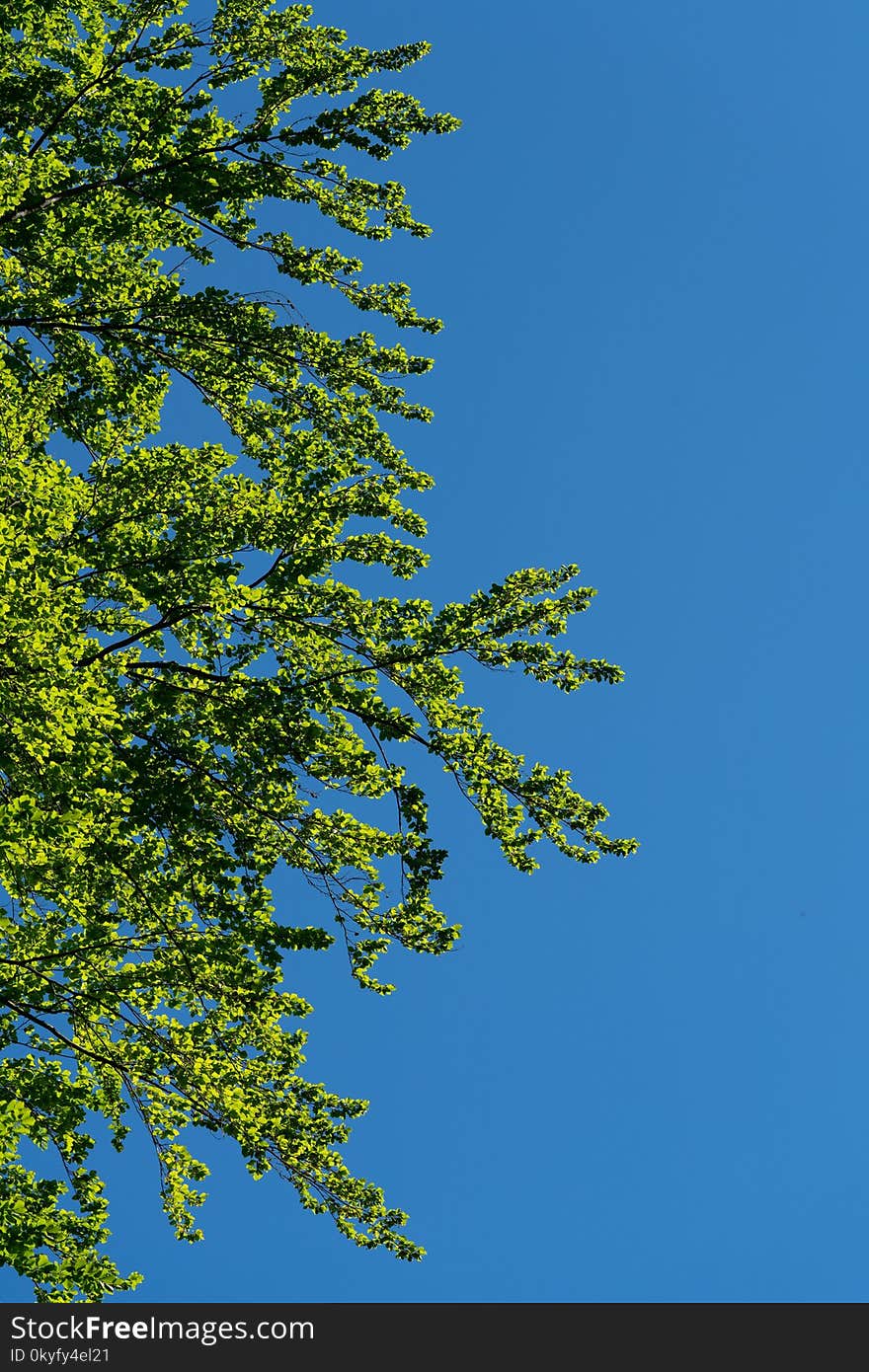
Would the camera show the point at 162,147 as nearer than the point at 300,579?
No

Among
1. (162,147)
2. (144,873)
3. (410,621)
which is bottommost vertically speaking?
(144,873)

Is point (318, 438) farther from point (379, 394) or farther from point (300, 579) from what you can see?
point (300, 579)

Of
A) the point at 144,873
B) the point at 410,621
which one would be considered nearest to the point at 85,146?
the point at 410,621

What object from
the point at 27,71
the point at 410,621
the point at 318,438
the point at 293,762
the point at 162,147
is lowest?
the point at 293,762

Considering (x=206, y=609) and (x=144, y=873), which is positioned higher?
(x=206, y=609)

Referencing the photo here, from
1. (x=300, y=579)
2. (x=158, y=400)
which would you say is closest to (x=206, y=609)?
(x=300, y=579)

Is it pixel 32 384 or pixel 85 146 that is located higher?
pixel 85 146

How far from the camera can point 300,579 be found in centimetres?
1021

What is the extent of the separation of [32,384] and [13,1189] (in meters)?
7.20

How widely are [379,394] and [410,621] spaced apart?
334 centimetres

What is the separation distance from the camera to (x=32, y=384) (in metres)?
11.9
